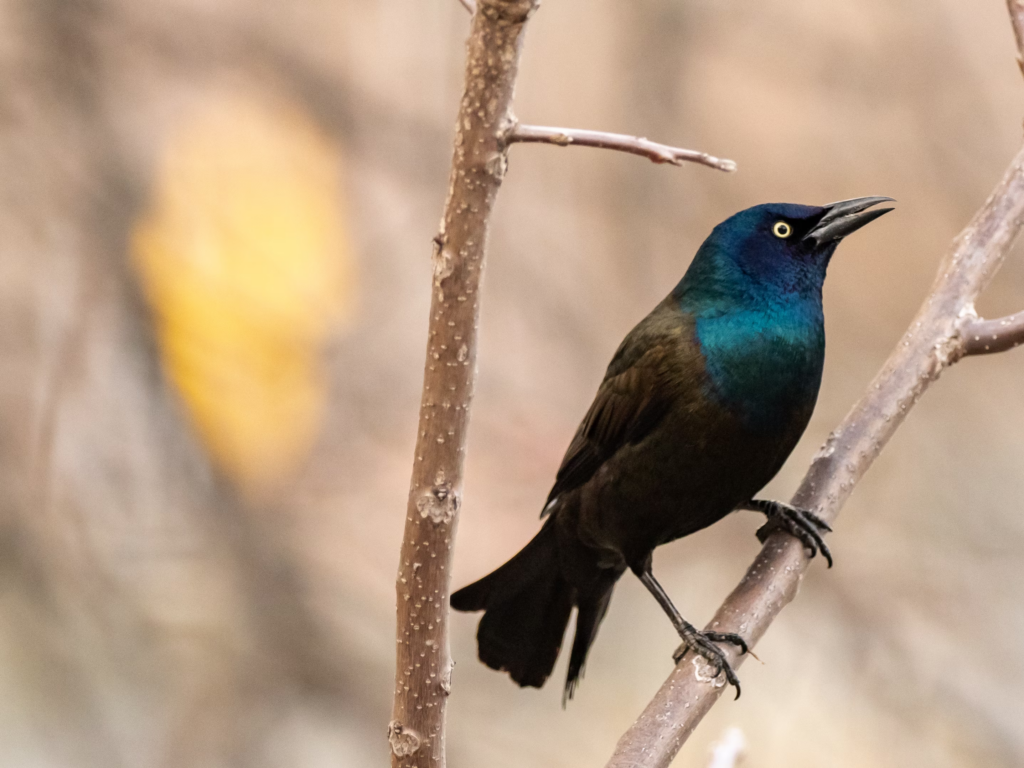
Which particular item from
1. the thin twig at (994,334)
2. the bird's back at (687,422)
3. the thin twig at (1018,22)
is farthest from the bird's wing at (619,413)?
the thin twig at (1018,22)

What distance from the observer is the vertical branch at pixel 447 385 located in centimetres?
134

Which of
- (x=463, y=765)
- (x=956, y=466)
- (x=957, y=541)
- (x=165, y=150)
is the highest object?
(x=165, y=150)

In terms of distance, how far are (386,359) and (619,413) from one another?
7.70 feet

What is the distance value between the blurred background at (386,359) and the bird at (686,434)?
1.91 m

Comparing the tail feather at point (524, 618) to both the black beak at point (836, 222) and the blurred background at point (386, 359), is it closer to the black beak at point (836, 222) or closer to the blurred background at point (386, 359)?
the black beak at point (836, 222)

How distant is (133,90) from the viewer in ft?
14.8

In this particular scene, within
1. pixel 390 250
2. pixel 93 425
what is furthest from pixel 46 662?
pixel 390 250

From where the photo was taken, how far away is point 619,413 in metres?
2.63

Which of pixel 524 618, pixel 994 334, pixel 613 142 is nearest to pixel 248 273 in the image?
pixel 524 618

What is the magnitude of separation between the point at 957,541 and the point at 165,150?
3937 millimetres

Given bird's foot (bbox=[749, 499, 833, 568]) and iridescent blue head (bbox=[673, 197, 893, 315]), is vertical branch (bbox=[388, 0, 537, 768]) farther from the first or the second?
iridescent blue head (bbox=[673, 197, 893, 315])

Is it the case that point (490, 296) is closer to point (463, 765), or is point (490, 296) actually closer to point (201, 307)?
point (201, 307)

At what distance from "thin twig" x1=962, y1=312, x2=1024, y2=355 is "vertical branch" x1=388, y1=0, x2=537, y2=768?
137 centimetres

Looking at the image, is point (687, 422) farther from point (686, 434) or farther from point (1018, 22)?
point (1018, 22)
